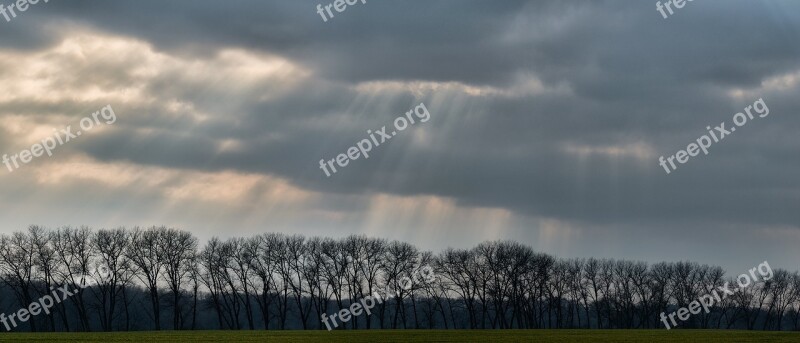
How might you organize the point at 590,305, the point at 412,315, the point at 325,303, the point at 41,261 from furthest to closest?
the point at 590,305 → the point at 412,315 → the point at 325,303 → the point at 41,261

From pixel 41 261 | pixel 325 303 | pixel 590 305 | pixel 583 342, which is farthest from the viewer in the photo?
pixel 590 305

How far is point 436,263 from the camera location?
159125mm

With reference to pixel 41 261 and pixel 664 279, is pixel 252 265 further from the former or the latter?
pixel 664 279

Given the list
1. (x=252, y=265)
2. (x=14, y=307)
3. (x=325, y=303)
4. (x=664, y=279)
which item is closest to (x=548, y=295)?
(x=664, y=279)

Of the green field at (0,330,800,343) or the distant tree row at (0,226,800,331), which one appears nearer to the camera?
the green field at (0,330,800,343)

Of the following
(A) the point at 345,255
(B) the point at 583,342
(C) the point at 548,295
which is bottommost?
(B) the point at 583,342

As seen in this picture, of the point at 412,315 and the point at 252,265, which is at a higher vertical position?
the point at 252,265

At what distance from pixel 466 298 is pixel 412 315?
12.5 metres

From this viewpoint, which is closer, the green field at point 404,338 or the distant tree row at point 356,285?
the green field at point 404,338

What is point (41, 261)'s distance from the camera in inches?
4948

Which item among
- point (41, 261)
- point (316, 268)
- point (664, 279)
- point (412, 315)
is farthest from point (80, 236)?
point (664, 279)

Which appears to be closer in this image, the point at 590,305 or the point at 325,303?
the point at 325,303

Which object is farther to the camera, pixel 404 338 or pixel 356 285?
pixel 356 285

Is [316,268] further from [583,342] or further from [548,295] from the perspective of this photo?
[583,342]
